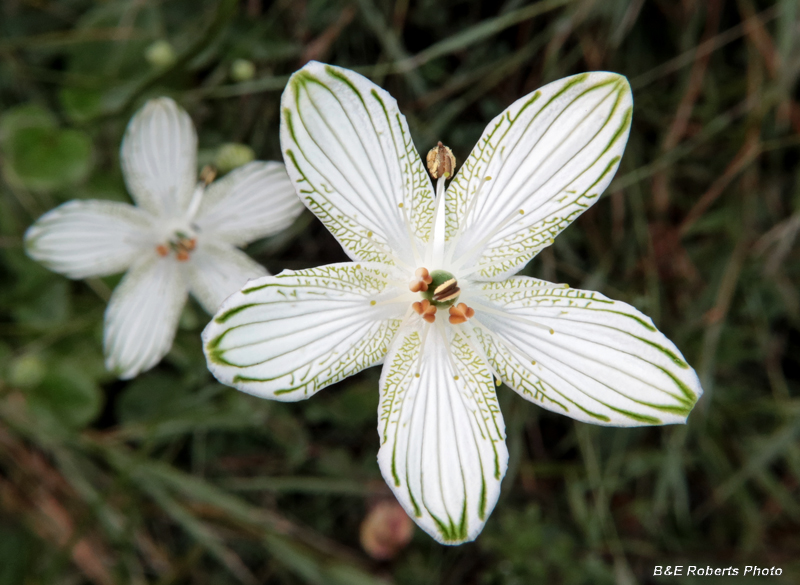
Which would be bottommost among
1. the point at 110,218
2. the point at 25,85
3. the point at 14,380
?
the point at 14,380

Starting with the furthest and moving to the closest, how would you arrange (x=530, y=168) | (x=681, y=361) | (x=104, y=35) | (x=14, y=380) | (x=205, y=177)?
(x=104, y=35), (x=14, y=380), (x=205, y=177), (x=530, y=168), (x=681, y=361)

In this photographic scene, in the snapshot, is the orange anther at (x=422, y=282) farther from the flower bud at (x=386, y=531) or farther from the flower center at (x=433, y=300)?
the flower bud at (x=386, y=531)

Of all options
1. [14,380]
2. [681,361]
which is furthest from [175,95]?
[681,361]

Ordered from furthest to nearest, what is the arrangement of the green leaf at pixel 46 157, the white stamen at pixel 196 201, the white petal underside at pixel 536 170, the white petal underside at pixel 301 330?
the green leaf at pixel 46 157 < the white stamen at pixel 196 201 < the white petal underside at pixel 536 170 < the white petal underside at pixel 301 330

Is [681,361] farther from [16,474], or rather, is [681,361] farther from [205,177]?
[16,474]

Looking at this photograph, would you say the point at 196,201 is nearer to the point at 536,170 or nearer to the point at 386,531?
the point at 536,170

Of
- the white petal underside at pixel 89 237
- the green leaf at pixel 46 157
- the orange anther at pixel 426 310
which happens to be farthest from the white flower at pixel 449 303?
the green leaf at pixel 46 157
